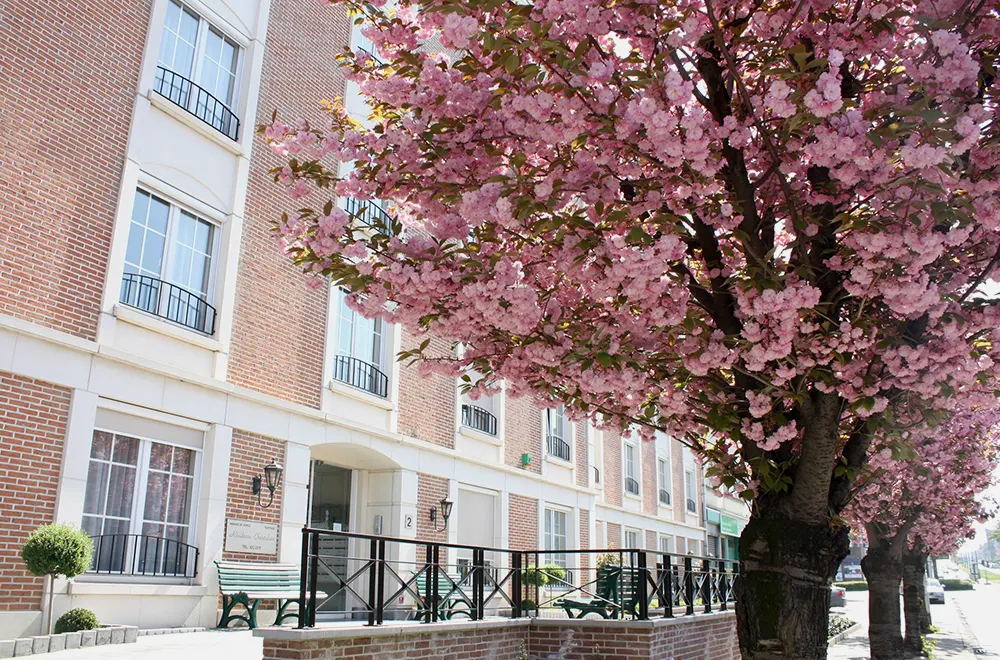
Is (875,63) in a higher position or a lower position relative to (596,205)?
higher

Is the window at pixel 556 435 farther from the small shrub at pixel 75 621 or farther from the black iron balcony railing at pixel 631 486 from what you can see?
the small shrub at pixel 75 621

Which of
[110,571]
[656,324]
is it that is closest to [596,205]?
[656,324]

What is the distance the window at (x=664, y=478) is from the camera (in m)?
29.7

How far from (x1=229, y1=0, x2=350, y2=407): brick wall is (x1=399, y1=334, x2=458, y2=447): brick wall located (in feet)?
7.34

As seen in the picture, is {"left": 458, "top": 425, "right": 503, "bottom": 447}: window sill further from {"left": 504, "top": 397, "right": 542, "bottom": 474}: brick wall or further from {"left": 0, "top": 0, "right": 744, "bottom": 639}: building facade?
{"left": 0, "top": 0, "right": 744, "bottom": 639}: building facade

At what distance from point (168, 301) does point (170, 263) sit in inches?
21.2

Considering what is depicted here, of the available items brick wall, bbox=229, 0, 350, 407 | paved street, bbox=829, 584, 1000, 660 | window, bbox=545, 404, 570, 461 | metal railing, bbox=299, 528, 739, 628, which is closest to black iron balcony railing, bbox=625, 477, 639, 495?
window, bbox=545, 404, 570, 461

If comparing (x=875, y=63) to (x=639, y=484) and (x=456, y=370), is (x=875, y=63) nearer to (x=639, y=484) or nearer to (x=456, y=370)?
(x=456, y=370)

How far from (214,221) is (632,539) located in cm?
1855

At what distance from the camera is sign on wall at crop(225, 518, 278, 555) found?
11477 millimetres

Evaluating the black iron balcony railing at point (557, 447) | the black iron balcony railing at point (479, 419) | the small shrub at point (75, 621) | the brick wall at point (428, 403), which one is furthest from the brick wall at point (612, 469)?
the small shrub at point (75, 621)

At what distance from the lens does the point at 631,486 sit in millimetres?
26688

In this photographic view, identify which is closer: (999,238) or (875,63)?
(999,238)

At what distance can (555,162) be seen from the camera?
4926 millimetres
